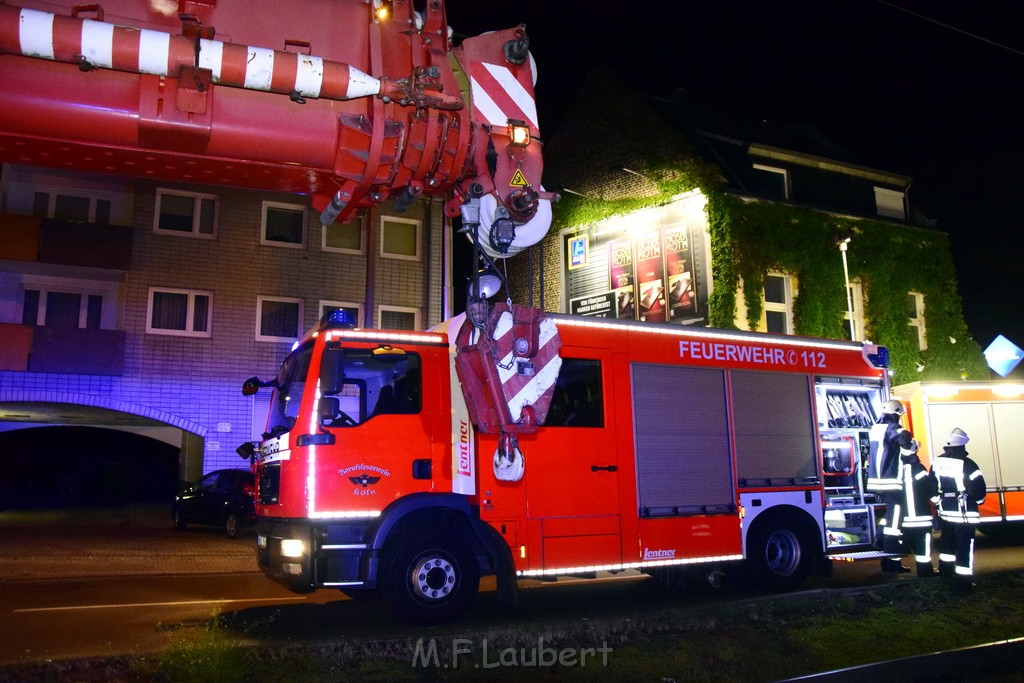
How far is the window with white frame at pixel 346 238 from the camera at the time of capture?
22469 mm

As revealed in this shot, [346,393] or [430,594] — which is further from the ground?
[346,393]

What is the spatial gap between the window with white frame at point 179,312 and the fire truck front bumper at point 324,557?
1488cm

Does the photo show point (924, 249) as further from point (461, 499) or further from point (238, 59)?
point (238, 59)

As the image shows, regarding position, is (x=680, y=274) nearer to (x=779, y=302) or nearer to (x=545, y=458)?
(x=779, y=302)

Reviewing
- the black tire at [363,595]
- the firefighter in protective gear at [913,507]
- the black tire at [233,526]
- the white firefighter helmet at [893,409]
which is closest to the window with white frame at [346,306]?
the black tire at [233,526]

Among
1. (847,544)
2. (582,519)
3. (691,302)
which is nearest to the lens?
(582,519)

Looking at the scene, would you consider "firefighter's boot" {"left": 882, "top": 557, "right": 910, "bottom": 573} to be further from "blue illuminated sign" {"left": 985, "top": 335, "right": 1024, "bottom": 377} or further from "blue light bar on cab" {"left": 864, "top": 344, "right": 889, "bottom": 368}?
"blue illuminated sign" {"left": 985, "top": 335, "right": 1024, "bottom": 377}

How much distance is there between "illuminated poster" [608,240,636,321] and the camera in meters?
22.0

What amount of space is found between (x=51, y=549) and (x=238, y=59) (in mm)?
13051

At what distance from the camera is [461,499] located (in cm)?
769

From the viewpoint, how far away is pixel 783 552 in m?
9.95

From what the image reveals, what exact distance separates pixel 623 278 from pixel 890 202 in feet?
29.6

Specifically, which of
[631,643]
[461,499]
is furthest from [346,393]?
[631,643]

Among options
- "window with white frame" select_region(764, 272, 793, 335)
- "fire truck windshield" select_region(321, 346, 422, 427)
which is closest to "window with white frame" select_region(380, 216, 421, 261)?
"window with white frame" select_region(764, 272, 793, 335)
